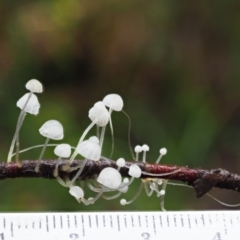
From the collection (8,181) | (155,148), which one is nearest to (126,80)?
(155,148)

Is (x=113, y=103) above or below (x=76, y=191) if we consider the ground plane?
above

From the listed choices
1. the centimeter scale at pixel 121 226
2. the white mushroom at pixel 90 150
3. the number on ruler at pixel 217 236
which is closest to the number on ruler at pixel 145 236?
the centimeter scale at pixel 121 226

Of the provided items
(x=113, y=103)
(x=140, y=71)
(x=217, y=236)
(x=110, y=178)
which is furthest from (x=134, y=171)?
(x=140, y=71)

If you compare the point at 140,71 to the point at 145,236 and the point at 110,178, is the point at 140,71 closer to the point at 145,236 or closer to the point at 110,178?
the point at 145,236

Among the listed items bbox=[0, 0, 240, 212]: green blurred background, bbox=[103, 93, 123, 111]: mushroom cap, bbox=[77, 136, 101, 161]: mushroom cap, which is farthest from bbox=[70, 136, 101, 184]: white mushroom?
bbox=[0, 0, 240, 212]: green blurred background

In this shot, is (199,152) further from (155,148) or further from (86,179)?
(86,179)

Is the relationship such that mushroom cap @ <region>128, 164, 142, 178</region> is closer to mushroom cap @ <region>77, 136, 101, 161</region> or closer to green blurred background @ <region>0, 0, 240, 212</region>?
mushroom cap @ <region>77, 136, 101, 161</region>
